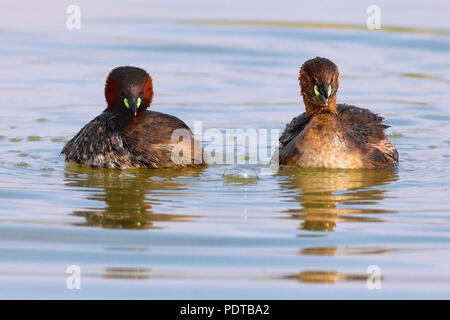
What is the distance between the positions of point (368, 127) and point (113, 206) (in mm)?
4063

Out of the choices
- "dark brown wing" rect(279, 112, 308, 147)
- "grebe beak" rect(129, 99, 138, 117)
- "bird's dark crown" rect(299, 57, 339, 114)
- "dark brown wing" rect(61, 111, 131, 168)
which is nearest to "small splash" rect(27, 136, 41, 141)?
"dark brown wing" rect(61, 111, 131, 168)

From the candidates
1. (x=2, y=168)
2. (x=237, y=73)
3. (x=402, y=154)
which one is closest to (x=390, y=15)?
(x=237, y=73)

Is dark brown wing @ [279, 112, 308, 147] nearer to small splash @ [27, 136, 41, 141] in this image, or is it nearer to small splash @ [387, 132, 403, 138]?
small splash @ [387, 132, 403, 138]

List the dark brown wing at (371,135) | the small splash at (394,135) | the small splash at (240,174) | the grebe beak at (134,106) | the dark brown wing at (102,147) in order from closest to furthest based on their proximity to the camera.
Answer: the small splash at (240,174)
the grebe beak at (134,106)
the dark brown wing at (102,147)
the dark brown wing at (371,135)
the small splash at (394,135)

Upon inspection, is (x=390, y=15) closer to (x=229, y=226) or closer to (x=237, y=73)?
(x=237, y=73)

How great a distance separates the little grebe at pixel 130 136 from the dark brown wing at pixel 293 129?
1239 mm

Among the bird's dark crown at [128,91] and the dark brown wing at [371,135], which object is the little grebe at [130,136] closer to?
the bird's dark crown at [128,91]

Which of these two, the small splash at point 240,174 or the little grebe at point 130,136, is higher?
the little grebe at point 130,136

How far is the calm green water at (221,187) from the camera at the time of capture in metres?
8.48

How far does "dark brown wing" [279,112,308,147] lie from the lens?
43.8 feet

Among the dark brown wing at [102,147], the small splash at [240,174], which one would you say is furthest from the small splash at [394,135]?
the dark brown wing at [102,147]

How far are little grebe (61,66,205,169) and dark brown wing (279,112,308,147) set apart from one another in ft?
4.07

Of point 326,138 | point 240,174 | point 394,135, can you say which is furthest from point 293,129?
point 394,135

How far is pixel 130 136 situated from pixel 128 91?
57 centimetres
